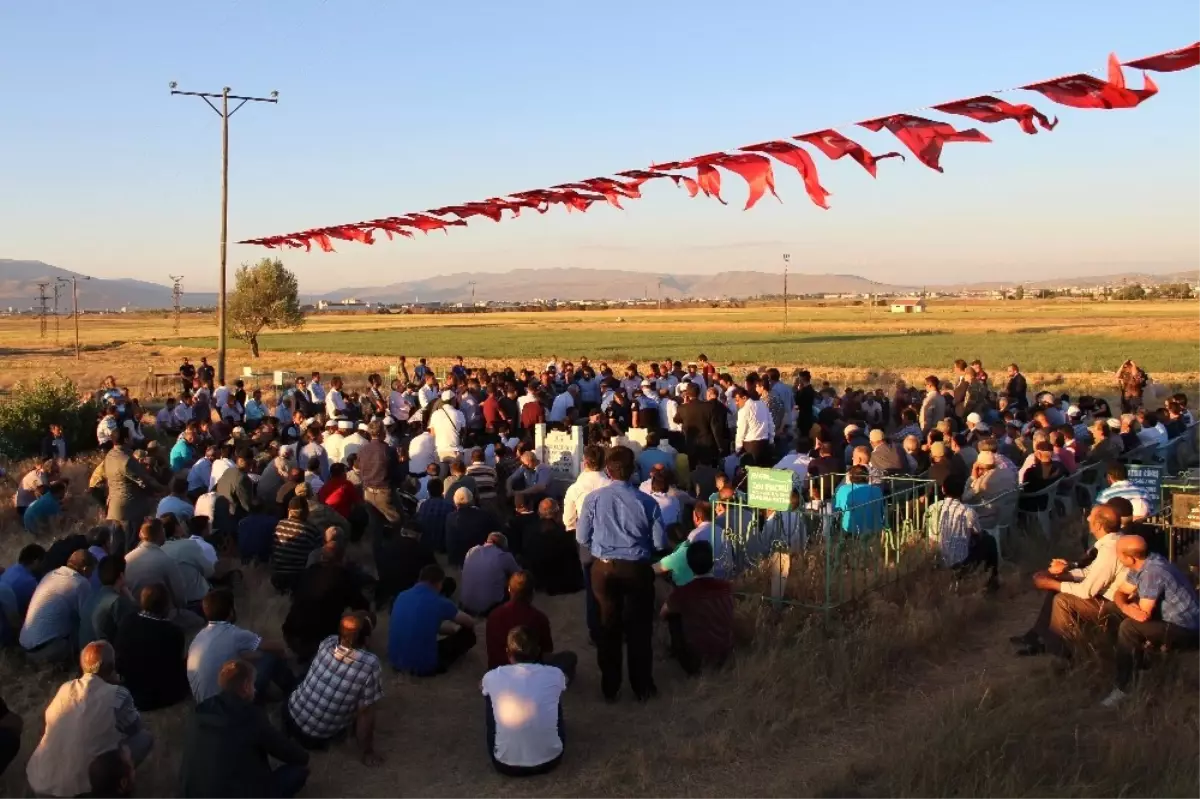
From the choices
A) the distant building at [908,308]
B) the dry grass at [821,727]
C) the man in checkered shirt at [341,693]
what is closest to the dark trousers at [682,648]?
the dry grass at [821,727]

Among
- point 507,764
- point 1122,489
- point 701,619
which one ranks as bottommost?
point 507,764

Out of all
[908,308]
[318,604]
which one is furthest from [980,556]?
[908,308]

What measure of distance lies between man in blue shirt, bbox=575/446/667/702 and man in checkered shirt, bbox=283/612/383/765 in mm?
1515

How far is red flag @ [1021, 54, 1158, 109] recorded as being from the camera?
5844 mm

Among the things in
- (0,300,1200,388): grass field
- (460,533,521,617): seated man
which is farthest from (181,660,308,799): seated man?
(0,300,1200,388): grass field

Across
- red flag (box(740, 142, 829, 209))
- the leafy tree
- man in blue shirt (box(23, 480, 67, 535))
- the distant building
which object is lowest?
man in blue shirt (box(23, 480, 67, 535))

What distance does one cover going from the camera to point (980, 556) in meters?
8.69

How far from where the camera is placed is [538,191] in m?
10.5

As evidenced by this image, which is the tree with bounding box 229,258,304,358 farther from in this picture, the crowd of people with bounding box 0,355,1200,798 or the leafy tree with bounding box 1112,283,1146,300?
the leafy tree with bounding box 1112,283,1146,300

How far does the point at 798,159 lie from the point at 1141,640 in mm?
4036

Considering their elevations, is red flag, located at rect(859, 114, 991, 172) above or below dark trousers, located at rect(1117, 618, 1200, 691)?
above

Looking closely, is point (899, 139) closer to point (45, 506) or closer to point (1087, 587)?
point (1087, 587)

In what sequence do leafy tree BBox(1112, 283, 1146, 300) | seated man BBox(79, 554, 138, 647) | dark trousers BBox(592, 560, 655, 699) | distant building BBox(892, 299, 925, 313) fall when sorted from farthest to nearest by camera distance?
leafy tree BBox(1112, 283, 1146, 300) → distant building BBox(892, 299, 925, 313) → seated man BBox(79, 554, 138, 647) → dark trousers BBox(592, 560, 655, 699)

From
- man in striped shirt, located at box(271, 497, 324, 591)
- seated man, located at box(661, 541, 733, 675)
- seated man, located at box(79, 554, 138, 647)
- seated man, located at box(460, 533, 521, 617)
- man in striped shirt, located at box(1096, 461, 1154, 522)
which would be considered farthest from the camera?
man in striped shirt, located at box(271, 497, 324, 591)
